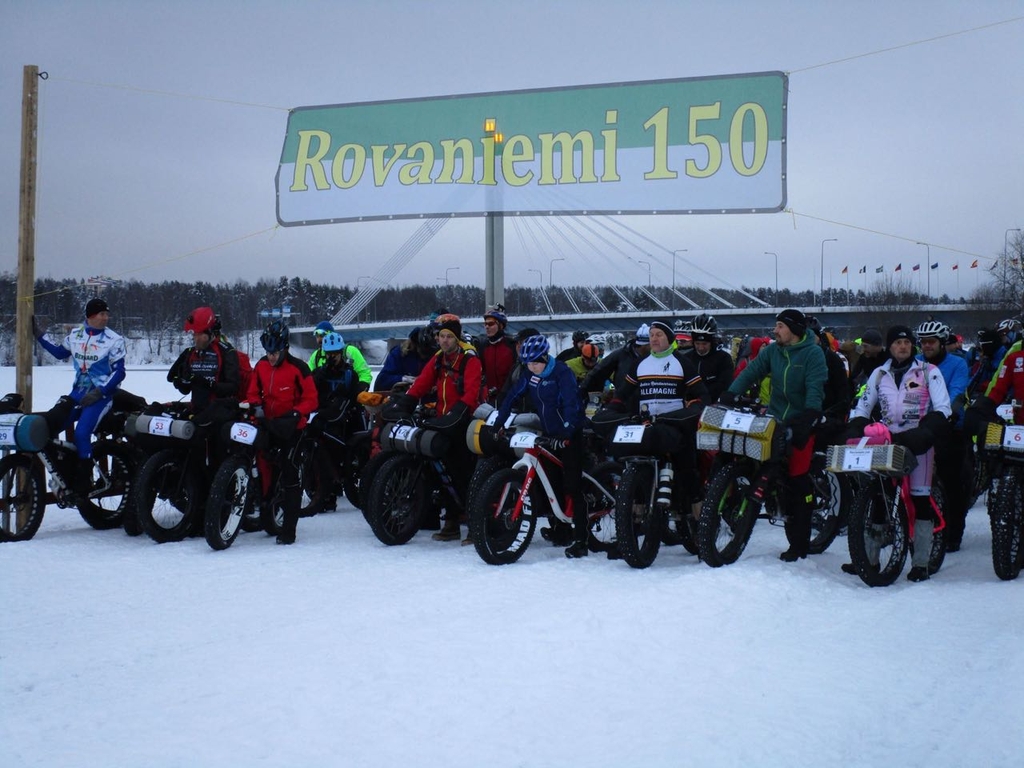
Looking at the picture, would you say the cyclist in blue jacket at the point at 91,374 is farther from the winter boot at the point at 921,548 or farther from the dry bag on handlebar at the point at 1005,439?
the dry bag on handlebar at the point at 1005,439

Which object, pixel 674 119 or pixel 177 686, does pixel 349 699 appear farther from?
pixel 674 119

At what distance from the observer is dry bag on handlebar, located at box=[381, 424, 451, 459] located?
849cm

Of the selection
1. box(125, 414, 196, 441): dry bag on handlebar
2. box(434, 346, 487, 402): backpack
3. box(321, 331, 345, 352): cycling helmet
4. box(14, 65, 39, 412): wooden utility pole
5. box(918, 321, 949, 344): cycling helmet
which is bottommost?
box(125, 414, 196, 441): dry bag on handlebar

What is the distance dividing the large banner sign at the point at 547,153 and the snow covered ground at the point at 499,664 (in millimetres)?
7468

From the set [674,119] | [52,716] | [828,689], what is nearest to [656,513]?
[828,689]

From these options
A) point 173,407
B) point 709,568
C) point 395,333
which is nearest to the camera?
point 709,568

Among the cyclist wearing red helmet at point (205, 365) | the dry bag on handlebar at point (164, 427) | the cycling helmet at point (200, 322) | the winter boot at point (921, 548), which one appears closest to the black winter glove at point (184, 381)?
the cyclist wearing red helmet at point (205, 365)

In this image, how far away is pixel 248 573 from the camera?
741 cm

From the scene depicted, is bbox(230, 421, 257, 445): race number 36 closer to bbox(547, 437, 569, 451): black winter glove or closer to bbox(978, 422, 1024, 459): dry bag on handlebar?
bbox(547, 437, 569, 451): black winter glove

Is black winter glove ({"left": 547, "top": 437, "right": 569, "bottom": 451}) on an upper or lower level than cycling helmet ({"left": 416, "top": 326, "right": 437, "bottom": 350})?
lower

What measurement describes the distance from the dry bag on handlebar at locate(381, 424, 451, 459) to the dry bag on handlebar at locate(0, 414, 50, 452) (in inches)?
108

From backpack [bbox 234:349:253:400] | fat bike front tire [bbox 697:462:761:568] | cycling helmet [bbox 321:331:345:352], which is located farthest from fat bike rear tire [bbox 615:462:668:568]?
cycling helmet [bbox 321:331:345:352]

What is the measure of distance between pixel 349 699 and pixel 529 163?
10946mm

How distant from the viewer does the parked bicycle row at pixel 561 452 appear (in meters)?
7.33
